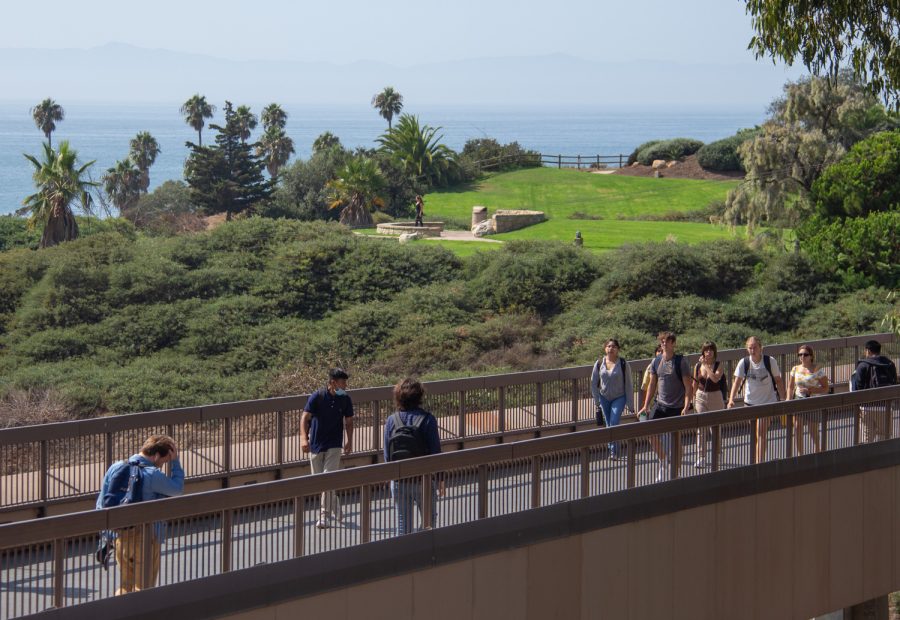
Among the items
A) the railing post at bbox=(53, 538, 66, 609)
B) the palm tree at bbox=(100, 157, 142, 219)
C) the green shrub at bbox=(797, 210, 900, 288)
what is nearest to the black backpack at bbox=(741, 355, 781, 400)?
the railing post at bbox=(53, 538, 66, 609)

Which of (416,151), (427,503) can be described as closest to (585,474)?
(427,503)

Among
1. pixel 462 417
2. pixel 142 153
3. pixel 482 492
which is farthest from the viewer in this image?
pixel 142 153

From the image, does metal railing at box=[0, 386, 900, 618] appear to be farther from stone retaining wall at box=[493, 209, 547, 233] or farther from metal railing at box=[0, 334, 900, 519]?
stone retaining wall at box=[493, 209, 547, 233]

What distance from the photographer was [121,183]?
3674 inches

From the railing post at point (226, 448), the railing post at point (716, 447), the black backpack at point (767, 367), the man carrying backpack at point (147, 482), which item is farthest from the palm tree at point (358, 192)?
the man carrying backpack at point (147, 482)

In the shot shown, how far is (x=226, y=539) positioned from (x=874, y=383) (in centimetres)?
895

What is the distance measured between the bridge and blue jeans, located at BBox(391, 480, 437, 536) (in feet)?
0.24

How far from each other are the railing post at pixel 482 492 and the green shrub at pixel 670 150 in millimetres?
70619

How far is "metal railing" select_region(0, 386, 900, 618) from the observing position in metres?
8.23

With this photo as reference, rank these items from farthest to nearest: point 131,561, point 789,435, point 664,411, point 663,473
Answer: point 664,411 → point 789,435 → point 663,473 → point 131,561

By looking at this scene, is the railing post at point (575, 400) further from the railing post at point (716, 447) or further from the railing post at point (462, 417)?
the railing post at point (716, 447)

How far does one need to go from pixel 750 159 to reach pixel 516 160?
4657 centimetres

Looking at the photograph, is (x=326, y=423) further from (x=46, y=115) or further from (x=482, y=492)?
(x=46, y=115)

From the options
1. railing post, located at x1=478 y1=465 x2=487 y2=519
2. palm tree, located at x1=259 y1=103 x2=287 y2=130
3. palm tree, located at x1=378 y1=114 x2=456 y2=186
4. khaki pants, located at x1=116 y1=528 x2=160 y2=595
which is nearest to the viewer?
khaki pants, located at x1=116 y1=528 x2=160 y2=595
